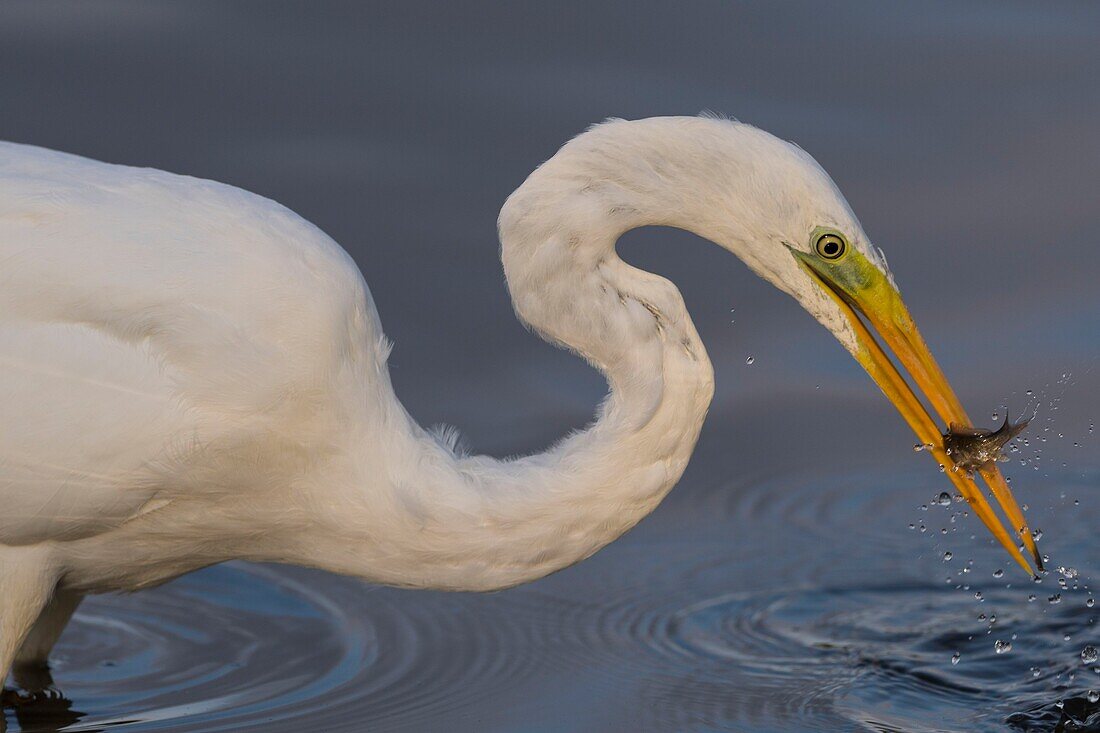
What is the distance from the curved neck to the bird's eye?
0.30 metres

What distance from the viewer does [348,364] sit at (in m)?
3.63

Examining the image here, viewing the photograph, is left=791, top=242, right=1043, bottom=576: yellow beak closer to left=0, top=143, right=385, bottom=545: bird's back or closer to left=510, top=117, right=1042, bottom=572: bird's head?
left=510, top=117, right=1042, bottom=572: bird's head

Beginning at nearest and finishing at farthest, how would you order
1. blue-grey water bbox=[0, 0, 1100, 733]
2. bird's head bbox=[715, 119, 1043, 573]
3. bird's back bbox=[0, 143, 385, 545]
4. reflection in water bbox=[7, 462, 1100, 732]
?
bird's head bbox=[715, 119, 1043, 573]
bird's back bbox=[0, 143, 385, 545]
reflection in water bbox=[7, 462, 1100, 732]
blue-grey water bbox=[0, 0, 1100, 733]

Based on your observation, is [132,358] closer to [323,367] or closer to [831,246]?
[323,367]

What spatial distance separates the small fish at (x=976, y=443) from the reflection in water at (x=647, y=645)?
72 centimetres

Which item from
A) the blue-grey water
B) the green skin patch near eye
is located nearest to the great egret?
the green skin patch near eye

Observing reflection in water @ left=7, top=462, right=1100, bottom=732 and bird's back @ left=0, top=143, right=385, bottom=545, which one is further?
reflection in water @ left=7, top=462, right=1100, bottom=732

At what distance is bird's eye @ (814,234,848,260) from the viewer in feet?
11.2

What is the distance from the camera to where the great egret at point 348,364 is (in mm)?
3463

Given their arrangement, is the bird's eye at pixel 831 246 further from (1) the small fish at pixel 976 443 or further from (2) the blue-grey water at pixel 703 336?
(2) the blue-grey water at pixel 703 336

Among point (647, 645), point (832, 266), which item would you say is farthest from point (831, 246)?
point (647, 645)

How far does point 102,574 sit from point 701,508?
6.47 feet

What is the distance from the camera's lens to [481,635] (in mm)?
4406

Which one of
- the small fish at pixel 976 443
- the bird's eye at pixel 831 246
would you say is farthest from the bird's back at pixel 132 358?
the small fish at pixel 976 443
